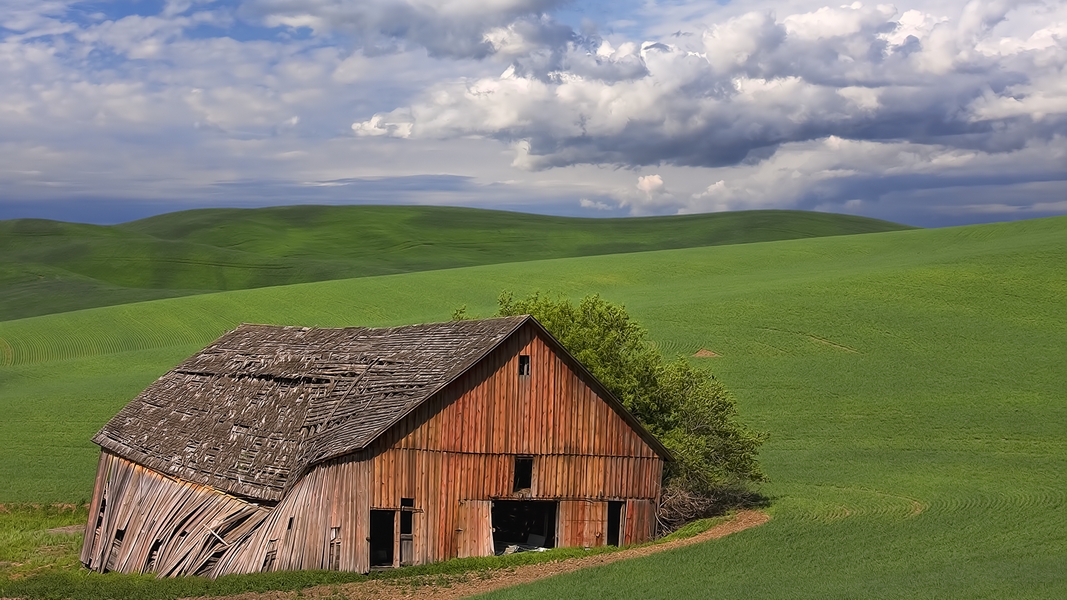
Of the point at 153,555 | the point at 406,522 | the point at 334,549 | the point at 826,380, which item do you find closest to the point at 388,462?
the point at 406,522

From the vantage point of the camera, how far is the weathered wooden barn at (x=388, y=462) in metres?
26.4

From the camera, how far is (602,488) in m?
29.0

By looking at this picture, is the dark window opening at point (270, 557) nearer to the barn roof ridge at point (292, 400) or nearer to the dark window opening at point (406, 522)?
the barn roof ridge at point (292, 400)

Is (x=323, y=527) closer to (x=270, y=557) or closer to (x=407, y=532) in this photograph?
(x=270, y=557)

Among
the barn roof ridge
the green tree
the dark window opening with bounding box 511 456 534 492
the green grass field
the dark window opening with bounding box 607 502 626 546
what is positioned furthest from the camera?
the green tree

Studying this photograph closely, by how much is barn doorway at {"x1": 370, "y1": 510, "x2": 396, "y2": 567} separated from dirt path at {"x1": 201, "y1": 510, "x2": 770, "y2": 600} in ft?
7.51

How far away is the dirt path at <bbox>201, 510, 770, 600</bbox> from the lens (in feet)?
77.8

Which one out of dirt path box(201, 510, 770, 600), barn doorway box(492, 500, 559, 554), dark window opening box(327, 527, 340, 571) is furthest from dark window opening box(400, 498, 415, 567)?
barn doorway box(492, 500, 559, 554)

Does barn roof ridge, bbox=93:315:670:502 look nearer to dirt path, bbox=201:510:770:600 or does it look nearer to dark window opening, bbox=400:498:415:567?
dark window opening, bbox=400:498:415:567

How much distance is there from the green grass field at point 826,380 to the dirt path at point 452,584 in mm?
1493

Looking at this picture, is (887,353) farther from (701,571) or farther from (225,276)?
(225,276)

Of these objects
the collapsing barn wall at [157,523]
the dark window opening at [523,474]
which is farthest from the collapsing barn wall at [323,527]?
the dark window opening at [523,474]

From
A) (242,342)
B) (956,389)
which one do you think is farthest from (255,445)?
(956,389)

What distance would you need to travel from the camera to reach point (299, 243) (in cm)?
15612
